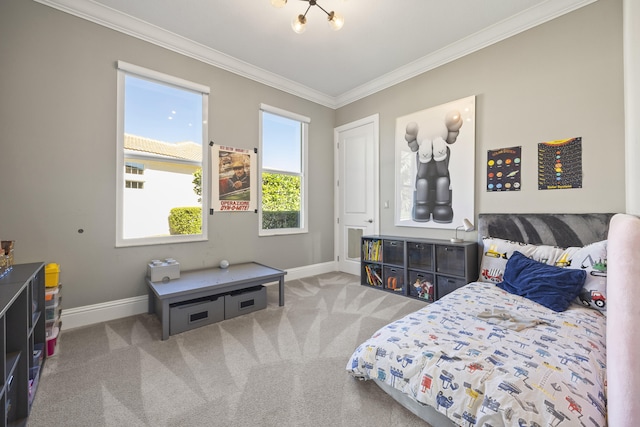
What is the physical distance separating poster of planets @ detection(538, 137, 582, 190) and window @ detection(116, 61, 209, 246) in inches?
141

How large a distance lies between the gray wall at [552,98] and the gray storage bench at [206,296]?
2282 millimetres

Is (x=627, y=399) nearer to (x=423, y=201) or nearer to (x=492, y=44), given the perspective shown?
(x=423, y=201)

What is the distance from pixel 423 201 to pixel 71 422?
359 centimetres

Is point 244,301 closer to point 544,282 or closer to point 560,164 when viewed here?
point 544,282

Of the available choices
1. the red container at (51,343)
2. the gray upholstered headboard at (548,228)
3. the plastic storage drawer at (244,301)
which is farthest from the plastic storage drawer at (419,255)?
the red container at (51,343)

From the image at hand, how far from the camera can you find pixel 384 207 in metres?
4.00

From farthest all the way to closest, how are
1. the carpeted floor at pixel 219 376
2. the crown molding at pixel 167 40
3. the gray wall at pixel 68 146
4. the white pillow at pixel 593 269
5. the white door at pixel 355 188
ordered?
the white door at pixel 355 188
the crown molding at pixel 167 40
the gray wall at pixel 68 146
the white pillow at pixel 593 269
the carpeted floor at pixel 219 376

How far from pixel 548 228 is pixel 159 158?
399 centimetres

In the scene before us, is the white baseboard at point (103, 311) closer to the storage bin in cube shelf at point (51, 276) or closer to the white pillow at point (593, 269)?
the storage bin in cube shelf at point (51, 276)

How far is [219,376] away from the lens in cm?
176

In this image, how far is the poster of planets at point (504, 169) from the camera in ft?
9.12

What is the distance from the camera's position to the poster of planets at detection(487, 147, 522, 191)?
278 cm

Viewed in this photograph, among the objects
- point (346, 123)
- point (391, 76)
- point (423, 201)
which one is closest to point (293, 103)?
point (346, 123)

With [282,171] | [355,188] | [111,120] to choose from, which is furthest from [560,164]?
[111,120]
